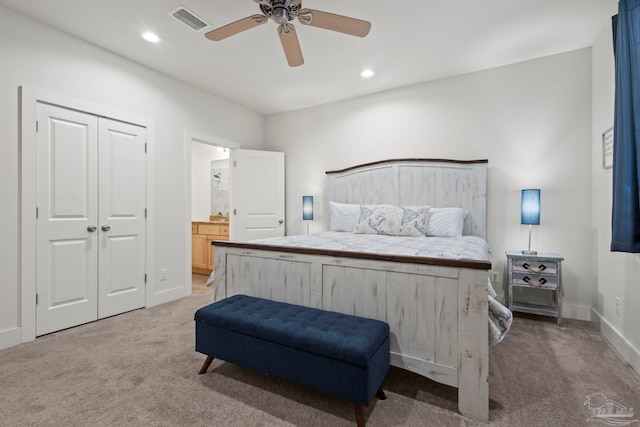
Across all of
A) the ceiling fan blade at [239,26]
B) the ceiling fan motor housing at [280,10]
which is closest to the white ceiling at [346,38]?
the ceiling fan blade at [239,26]

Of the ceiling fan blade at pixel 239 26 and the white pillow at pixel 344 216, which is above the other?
the ceiling fan blade at pixel 239 26

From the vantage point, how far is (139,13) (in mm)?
2410

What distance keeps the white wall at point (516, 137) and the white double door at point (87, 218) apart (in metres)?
2.85

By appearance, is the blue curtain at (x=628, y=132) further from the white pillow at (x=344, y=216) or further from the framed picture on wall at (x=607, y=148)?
the white pillow at (x=344, y=216)

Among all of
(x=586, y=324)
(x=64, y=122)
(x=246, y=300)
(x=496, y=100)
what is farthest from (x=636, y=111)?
(x=64, y=122)

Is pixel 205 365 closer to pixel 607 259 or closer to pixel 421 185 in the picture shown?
pixel 421 185

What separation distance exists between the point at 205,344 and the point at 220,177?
4.29m

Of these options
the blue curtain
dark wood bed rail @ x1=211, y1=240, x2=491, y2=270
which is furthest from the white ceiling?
dark wood bed rail @ x1=211, y1=240, x2=491, y2=270

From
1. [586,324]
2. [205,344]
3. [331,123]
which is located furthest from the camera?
[331,123]

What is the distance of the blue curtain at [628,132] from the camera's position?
1714mm

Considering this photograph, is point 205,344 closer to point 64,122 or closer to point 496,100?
point 64,122

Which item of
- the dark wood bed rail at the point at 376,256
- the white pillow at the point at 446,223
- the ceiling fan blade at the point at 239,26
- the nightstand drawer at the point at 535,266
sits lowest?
the nightstand drawer at the point at 535,266

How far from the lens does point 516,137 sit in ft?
10.6

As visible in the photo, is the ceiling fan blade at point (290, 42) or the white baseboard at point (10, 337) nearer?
the ceiling fan blade at point (290, 42)
